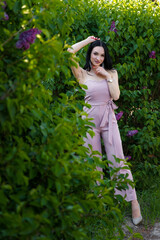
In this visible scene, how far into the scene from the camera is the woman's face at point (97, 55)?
11.6ft

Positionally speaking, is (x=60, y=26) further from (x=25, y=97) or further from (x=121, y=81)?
(x=121, y=81)

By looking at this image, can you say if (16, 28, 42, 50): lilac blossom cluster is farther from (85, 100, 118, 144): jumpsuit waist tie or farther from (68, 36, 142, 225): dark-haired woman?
(85, 100, 118, 144): jumpsuit waist tie

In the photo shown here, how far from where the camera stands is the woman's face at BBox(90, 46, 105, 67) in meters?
3.53

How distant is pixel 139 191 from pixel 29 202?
Answer: 2.77m

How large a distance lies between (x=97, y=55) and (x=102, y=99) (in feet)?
1.59

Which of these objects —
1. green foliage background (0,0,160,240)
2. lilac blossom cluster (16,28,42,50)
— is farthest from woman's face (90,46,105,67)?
lilac blossom cluster (16,28,42,50)

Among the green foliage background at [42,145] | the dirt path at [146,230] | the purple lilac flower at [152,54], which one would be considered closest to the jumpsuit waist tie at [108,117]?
the green foliage background at [42,145]

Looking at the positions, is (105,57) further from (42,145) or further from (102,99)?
(42,145)

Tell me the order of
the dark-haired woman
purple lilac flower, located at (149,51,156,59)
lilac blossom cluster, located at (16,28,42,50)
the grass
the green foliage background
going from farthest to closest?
purple lilac flower, located at (149,51,156,59)
the dark-haired woman
the grass
lilac blossom cluster, located at (16,28,42,50)
the green foliage background

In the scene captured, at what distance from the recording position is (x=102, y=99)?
355 cm

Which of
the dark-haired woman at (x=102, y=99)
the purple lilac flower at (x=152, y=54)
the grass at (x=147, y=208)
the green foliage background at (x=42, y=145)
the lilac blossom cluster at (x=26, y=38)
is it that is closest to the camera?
the green foliage background at (x=42, y=145)

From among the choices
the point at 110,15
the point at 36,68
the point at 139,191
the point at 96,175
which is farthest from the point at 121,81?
the point at 36,68

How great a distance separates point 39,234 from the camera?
1725 mm

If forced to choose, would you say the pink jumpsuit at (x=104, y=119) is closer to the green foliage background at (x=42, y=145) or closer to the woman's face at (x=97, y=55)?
the woman's face at (x=97, y=55)
